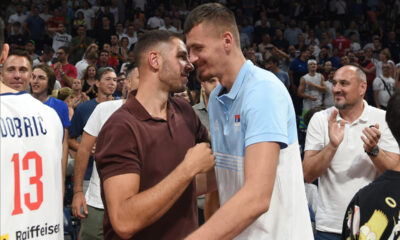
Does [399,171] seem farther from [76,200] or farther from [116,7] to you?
[116,7]

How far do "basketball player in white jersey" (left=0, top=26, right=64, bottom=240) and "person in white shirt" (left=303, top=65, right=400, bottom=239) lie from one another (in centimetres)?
225

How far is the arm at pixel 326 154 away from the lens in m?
4.25

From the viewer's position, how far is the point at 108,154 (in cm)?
249

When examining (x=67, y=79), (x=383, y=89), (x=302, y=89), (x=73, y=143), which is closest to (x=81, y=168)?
(x=73, y=143)

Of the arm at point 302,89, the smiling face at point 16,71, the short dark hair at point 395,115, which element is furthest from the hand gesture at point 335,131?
the arm at point 302,89

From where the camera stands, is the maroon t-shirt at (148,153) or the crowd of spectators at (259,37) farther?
the crowd of spectators at (259,37)

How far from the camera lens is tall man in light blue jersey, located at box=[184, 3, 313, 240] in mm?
2105

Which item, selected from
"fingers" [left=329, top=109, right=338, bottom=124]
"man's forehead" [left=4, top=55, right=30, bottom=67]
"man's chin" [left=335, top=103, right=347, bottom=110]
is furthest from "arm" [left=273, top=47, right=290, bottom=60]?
"fingers" [left=329, top=109, right=338, bottom=124]

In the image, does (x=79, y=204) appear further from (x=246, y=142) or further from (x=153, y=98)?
(x=246, y=142)

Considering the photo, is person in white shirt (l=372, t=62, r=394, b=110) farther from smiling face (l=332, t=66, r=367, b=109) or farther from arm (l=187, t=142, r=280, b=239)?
arm (l=187, t=142, r=280, b=239)

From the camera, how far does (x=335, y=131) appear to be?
4262 mm

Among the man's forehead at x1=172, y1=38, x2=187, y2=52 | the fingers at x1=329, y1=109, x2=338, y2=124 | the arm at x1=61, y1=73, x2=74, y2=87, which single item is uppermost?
the man's forehead at x1=172, y1=38, x2=187, y2=52

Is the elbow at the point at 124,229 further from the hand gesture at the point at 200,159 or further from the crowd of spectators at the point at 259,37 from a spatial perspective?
the crowd of spectators at the point at 259,37

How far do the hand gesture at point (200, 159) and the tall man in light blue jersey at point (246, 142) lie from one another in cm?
6
